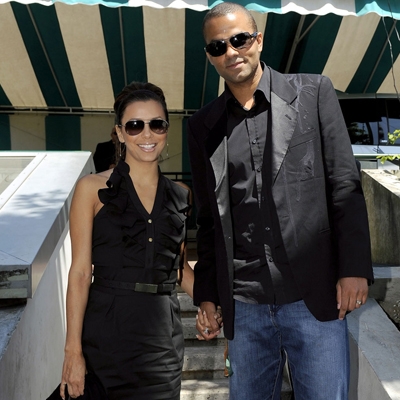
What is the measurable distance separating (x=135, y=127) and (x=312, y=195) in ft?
2.76

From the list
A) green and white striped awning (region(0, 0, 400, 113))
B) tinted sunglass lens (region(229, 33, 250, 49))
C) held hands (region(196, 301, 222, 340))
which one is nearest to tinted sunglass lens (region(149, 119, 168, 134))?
tinted sunglass lens (region(229, 33, 250, 49))

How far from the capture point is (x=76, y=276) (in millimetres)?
2414

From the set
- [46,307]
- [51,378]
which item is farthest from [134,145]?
[51,378]

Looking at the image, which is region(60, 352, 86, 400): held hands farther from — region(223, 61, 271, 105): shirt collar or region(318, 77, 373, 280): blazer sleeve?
region(223, 61, 271, 105): shirt collar

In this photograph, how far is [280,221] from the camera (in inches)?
84.4

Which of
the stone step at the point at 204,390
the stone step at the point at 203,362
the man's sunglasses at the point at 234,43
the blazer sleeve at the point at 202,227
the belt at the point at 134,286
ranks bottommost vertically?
the stone step at the point at 204,390

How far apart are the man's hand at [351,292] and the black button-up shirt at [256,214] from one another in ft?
0.53

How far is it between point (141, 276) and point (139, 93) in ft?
2.67

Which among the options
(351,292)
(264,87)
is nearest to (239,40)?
(264,87)

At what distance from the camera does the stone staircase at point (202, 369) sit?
4676 millimetres

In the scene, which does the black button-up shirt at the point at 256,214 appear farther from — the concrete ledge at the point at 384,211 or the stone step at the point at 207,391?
the stone step at the point at 207,391

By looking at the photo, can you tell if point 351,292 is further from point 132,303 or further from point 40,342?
point 40,342

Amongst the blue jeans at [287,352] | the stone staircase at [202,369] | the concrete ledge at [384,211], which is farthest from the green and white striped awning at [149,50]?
the blue jeans at [287,352]

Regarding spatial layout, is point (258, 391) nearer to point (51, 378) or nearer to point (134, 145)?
point (134, 145)
